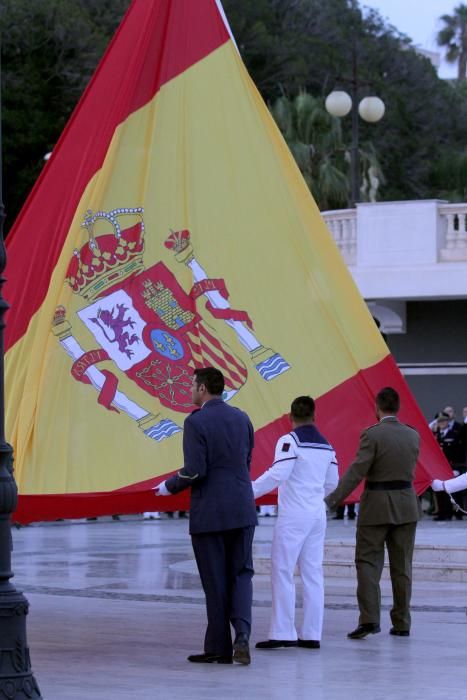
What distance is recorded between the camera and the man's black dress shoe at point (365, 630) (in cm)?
1088

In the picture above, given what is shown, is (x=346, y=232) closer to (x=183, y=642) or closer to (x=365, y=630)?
(x=365, y=630)

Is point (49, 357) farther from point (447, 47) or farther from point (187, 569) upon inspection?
point (447, 47)

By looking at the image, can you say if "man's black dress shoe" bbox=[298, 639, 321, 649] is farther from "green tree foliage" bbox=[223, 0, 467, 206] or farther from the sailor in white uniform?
"green tree foliage" bbox=[223, 0, 467, 206]

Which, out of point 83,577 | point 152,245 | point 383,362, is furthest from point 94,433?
point 83,577

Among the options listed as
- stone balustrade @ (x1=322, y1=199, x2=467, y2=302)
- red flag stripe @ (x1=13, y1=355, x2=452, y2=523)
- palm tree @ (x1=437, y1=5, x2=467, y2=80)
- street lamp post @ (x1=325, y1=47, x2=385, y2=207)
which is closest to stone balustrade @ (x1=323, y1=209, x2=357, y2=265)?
stone balustrade @ (x1=322, y1=199, x2=467, y2=302)

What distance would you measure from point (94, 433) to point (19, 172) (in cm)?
4174

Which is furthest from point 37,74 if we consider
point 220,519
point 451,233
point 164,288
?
point 220,519

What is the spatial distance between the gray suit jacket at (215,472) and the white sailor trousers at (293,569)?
61cm

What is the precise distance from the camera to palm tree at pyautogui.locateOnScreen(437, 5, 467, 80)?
3686 inches

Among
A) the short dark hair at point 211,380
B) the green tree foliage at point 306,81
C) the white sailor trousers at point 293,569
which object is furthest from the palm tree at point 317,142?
the short dark hair at point 211,380

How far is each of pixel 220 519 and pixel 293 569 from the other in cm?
105

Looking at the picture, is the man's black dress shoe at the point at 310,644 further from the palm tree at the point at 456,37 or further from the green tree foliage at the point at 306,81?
the palm tree at the point at 456,37

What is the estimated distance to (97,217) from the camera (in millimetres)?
10906

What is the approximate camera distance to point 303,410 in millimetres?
10367
